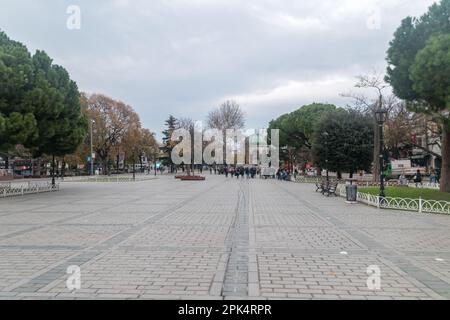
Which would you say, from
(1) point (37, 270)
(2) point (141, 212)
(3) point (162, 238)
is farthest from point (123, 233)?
(2) point (141, 212)

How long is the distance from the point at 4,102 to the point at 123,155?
4986 cm

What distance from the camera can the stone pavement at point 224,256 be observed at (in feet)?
18.3

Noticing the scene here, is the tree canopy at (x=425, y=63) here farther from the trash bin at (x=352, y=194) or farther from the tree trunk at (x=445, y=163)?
the trash bin at (x=352, y=194)

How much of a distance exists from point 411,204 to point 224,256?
37.3 ft

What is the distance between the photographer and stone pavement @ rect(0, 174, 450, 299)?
5.59 metres

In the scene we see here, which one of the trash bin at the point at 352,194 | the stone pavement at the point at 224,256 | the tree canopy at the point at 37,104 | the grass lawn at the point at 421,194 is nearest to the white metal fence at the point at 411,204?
the trash bin at the point at 352,194

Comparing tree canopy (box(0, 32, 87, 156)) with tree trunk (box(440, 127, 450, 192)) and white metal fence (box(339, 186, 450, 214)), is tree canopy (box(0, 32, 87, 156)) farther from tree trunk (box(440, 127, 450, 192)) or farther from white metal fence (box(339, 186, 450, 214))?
tree trunk (box(440, 127, 450, 192))

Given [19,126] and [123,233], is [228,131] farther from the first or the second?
[123,233]

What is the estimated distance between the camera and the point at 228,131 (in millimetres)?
71125


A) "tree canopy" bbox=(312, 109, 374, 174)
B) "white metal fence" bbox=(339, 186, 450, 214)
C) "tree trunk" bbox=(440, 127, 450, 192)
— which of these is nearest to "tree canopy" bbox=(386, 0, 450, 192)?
"tree trunk" bbox=(440, 127, 450, 192)

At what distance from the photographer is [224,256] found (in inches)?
303

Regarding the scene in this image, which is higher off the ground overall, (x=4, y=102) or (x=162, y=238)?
(x=4, y=102)
